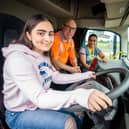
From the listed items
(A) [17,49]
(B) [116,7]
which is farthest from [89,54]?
(A) [17,49]

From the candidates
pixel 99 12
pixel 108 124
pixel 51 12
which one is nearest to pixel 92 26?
pixel 99 12

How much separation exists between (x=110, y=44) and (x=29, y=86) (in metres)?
5.02

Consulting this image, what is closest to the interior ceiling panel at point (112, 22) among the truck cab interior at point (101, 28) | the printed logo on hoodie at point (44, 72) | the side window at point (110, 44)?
the truck cab interior at point (101, 28)

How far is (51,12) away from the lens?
4.40m

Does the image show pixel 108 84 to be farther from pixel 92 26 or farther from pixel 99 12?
pixel 92 26

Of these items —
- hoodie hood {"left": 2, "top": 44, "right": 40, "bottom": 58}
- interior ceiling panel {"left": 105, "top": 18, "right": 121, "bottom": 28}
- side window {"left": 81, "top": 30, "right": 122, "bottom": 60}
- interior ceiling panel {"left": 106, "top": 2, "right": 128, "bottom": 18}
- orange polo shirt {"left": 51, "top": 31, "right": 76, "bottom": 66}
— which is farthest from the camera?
side window {"left": 81, "top": 30, "right": 122, "bottom": 60}

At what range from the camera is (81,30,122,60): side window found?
18.7 ft

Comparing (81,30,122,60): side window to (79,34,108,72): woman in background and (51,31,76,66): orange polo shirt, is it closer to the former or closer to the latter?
(79,34,108,72): woman in background

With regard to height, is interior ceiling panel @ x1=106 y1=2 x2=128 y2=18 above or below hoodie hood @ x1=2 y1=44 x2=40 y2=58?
above

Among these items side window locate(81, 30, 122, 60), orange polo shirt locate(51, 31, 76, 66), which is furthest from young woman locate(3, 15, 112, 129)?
side window locate(81, 30, 122, 60)

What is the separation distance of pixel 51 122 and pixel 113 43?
487 cm

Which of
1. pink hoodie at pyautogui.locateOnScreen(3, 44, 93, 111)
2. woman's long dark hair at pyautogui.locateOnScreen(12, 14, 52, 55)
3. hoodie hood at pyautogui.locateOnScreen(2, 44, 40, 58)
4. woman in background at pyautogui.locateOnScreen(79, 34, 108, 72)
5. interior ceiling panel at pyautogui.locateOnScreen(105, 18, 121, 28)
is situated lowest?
woman in background at pyautogui.locateOnScreen(79, 34, 108, 72)

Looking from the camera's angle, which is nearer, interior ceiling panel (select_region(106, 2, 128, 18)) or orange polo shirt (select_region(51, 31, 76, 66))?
orange polo shirt (select_region(51, 31, 76, 66))

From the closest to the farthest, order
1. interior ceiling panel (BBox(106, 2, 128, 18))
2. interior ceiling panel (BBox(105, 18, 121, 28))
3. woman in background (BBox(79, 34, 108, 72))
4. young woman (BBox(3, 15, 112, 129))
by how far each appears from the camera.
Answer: young woman (BBox(3, 15, 112, 129))
interior ceiling panel (BBox(106, 2, 128, 18))
woman in background (BBox(79, 34, 108, 72))
interior ceiling panel (BBox(105, 18, 121, 28))
